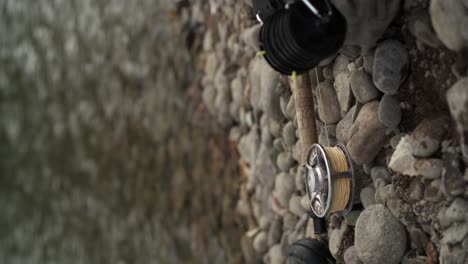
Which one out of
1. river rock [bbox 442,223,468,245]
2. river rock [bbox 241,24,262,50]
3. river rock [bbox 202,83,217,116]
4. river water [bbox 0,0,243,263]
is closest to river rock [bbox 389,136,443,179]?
river rock [bbox 442,223,468,245]

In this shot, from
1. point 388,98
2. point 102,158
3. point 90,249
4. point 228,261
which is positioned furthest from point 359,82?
point 90,249

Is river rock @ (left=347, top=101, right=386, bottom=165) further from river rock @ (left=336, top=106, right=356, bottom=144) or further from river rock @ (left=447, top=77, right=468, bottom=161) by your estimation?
river rock @ (left=447, top=77, right=468, bottom=161)

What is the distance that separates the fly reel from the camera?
141 cm

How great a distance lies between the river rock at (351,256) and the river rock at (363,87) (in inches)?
16.2

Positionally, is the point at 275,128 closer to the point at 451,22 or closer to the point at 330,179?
the point at 330,179

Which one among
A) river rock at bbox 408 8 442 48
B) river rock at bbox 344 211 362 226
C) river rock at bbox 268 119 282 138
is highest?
river rock at bbox 408 8 442 48

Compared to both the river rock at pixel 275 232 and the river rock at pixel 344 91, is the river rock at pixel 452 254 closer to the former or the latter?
the river rock at pixel 344 91

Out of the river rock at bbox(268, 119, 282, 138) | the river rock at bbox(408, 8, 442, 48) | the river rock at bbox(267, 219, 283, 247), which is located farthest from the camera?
the river rock at bbox(267, 219, 283, 247)

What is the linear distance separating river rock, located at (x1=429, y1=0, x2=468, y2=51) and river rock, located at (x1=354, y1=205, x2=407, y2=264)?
452 millimetres

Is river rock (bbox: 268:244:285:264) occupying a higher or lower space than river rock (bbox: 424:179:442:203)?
lower

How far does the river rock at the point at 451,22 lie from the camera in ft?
3.50

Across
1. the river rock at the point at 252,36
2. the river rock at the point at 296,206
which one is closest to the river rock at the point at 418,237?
the river rock at the point at 296,206

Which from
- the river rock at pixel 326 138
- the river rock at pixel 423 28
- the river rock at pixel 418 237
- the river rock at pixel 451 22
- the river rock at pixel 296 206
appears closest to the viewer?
the river rock at pixel 451 22

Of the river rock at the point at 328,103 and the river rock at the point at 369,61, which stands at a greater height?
the river rock at the point at 369,61
